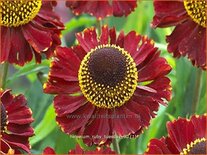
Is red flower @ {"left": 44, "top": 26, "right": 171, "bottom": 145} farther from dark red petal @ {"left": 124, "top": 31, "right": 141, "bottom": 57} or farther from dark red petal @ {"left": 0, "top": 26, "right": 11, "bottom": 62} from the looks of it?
dark red petal @ {"left": 0, "top": 26, "right": 11, "bottom": 62}

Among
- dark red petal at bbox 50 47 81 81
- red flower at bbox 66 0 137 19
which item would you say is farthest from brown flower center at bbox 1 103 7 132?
red flower at bbox 66 0 137 19

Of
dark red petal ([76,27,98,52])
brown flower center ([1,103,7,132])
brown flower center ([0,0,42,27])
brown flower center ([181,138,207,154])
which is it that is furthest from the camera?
brown flower center ([0,0,42,27])

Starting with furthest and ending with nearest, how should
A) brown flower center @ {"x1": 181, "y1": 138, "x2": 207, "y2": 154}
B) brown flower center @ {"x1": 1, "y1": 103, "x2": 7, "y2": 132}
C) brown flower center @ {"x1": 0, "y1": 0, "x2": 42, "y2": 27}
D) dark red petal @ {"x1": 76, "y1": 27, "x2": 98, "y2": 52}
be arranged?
1. brown flower center @ {"x1": 0, "y1": 0, "x2": 42, "y2": 27}
2. dark red petal @ {"x1": 76, "y1": 27, "x2": 98, "y2": 52}
3. brown flower center @ {"x1": 1, "y1": 103, "x2": 7, "y2": 132}
4. brown flower center @ {"x1": 181, "y1": 138, "x2": 207, "y2": 154}

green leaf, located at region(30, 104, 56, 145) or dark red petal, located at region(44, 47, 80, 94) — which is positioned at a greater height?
dark red petal, located at region(44, 47, 80, 94)

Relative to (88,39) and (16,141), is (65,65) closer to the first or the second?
(88,39)

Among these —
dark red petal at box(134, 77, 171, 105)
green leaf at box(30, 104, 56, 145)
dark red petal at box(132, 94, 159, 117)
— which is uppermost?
dark red petal at box(134, 77, 171, 105)

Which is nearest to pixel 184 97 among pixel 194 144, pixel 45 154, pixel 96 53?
pixel 96 53

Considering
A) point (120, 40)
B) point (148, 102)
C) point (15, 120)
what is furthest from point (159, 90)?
point (15, 120)

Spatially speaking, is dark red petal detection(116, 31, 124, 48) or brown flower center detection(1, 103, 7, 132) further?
dark red petal detection(116, 31, 124, 48)
